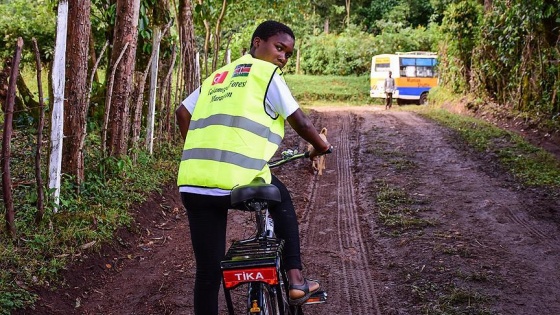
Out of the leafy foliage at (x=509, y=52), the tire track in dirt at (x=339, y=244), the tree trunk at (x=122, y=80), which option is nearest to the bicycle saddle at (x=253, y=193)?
the tire track in dirt at (x=339, y=244)

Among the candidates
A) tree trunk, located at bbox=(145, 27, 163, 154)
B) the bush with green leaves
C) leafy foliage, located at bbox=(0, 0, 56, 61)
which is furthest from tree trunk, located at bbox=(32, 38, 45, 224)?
the bush with green leaves

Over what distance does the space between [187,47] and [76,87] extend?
3.97 m

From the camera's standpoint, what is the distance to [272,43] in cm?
330

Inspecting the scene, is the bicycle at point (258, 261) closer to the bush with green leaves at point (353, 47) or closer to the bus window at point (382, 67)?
the bus window at point (382, 67)

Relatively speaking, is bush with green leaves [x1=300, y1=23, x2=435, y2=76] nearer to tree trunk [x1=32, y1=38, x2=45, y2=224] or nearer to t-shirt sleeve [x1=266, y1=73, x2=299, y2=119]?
tree trunk [x1=32, y1=38, x2=45, y2=224]

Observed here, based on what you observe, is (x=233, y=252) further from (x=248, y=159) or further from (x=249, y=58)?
(x=249, y=58)

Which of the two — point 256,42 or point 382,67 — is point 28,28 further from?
point 382,67

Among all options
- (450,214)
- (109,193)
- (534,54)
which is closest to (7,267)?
(109,193)

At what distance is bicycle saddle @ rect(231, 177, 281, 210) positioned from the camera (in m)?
2.92

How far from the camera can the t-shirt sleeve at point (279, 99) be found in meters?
3.06

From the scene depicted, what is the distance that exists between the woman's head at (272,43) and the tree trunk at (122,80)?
4.28 metres

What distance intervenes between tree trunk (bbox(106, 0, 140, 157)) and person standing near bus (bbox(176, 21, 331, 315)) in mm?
4276

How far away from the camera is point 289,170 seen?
10.2m

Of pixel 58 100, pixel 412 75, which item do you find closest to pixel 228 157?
pixel 58 100
